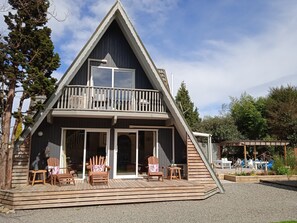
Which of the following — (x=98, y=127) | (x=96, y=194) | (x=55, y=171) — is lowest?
A: (x=96, y=194)

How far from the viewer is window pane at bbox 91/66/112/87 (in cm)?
1125

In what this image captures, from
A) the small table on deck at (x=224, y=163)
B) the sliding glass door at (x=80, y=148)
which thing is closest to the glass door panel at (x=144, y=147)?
the sliding glass door at (x=80, y=148)

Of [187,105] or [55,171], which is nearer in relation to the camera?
[55,171]

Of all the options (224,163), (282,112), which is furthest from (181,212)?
(282,112)

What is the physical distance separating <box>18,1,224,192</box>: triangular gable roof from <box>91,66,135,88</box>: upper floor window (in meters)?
0.96

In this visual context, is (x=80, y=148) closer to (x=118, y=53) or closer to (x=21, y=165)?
(x=21, y=165)

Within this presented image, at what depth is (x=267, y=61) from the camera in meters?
17.7

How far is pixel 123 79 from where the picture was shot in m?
11.6

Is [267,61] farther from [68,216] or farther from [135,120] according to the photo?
[68,216]

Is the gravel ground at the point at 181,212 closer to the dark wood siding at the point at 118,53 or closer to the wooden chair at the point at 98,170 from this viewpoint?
the wooden chair at the point at 98,170

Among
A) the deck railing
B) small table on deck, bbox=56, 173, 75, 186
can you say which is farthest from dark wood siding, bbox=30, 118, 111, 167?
small table on deck, bbox=56, 173, 75, 186

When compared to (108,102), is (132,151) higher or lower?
lower

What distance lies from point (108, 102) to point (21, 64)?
354cm

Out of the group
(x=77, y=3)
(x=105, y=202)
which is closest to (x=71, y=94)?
(x=77, y=3)
